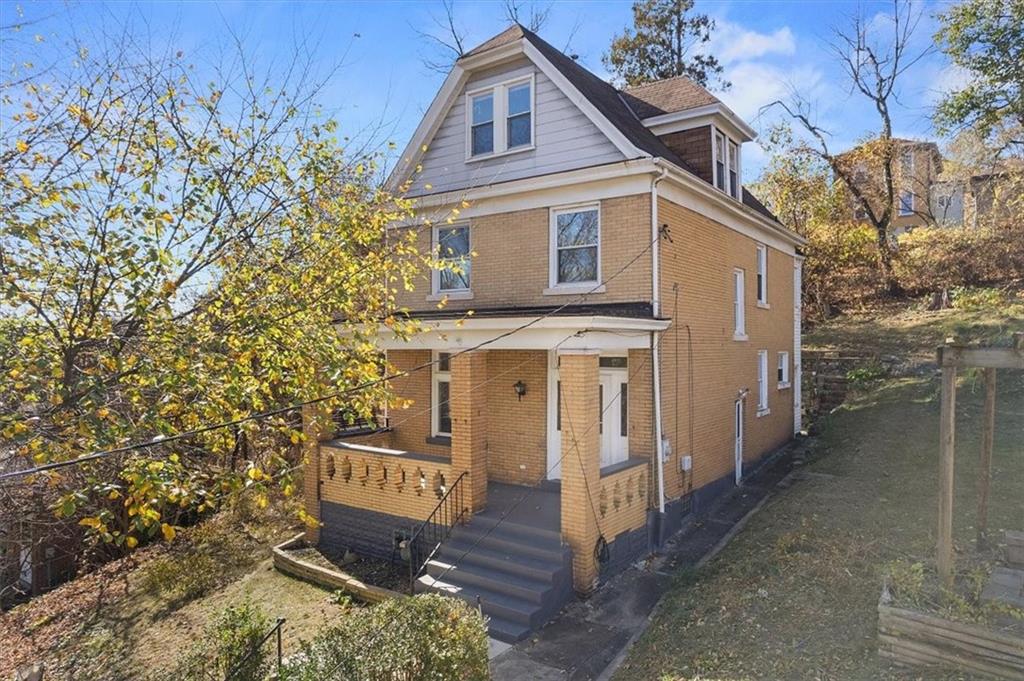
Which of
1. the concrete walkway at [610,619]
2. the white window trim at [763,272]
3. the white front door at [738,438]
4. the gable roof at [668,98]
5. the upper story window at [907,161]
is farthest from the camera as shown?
the upper story window at [907,161]

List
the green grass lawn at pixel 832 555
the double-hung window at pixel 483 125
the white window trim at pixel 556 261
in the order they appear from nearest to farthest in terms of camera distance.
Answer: the green grass lawn at pixel 832 555 < the white window trim at pixel 556 261 < the double-hung window at pixel 483 125

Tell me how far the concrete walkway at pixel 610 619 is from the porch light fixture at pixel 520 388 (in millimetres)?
3919

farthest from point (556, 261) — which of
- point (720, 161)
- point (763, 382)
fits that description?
point (763, 382)

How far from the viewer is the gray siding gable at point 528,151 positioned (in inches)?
467

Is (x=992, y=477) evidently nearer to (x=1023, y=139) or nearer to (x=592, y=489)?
(x=592, y=489)

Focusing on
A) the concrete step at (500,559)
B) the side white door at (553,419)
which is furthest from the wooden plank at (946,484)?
the side white door at (553,419)

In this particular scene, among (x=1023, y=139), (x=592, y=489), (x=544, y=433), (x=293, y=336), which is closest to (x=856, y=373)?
(x=1023, y=139)

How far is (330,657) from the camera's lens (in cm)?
570

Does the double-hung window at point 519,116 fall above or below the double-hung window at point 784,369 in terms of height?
above

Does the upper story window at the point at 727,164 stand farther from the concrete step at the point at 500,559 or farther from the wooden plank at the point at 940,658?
the wooden plank at the point at 940,658

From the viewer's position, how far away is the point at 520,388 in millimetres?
12078

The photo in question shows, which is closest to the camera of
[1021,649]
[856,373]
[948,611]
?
[1021,649]

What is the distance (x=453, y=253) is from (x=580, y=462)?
22.1 feet

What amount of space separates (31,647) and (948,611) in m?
14.8
